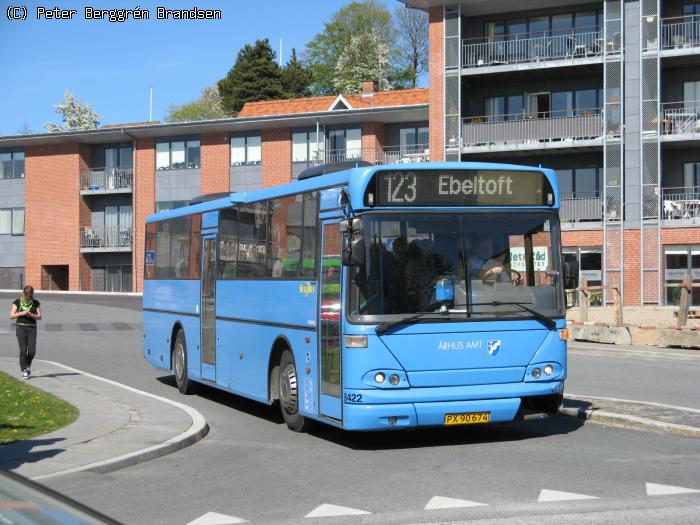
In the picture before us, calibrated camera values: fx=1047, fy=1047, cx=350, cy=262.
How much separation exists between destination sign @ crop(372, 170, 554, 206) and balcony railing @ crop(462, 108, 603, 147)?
1348 inches

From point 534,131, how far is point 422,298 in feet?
119

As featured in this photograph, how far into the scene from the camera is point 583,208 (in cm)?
4566

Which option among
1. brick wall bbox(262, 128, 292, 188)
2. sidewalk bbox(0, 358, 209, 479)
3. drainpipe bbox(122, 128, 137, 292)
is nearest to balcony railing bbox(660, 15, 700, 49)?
brick wall bbox(262, 128, 292, 188)

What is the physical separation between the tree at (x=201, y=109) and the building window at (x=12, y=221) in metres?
42.9

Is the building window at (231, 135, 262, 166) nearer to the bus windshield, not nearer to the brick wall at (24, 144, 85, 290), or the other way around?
the brick wall at (24, 144, 85, 290)

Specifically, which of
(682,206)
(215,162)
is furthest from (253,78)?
(682,206)

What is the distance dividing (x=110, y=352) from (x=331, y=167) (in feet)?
50.1

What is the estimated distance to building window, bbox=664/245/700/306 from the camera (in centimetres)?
4316

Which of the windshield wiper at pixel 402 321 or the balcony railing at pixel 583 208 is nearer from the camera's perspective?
the windshield wiper at pixel 402 321

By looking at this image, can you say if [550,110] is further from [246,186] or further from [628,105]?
[246,186]

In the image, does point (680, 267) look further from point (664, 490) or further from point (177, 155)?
point (664, 490)

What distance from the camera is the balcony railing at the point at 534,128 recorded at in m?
45.0

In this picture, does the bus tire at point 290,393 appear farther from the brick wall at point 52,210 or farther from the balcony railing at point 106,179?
the brick wall at point 52,210

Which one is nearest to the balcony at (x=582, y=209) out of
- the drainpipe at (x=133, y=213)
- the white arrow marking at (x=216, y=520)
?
the drainpipe at (x=133, y=213)
